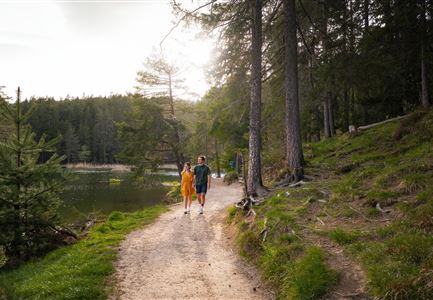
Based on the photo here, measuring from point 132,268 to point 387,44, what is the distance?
13.8 meters

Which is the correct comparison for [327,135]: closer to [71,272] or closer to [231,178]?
[231,178]

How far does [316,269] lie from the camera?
552cm

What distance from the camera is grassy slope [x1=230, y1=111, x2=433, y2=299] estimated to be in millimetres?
4914

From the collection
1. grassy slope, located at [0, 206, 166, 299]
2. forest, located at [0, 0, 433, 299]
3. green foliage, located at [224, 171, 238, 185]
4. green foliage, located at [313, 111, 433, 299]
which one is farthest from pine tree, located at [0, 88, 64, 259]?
green foliage, located at [224, 171, 238, 185]

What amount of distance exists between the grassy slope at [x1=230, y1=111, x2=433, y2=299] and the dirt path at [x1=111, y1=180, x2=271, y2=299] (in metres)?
0.52

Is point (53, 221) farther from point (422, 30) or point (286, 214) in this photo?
point (422, 30)

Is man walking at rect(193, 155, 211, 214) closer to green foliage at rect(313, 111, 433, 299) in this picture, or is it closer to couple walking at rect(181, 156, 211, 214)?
couple walking at rect(181, 156, 211, 214)

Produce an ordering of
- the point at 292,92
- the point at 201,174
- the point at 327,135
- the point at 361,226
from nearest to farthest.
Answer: the point at 361,226
the point at 201,174
the point at 292,92
the point at 327,135

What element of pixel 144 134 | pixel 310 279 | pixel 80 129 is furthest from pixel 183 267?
pixel 80 129

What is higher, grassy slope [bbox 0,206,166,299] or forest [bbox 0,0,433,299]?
forest [bbox 0,0,433,299]

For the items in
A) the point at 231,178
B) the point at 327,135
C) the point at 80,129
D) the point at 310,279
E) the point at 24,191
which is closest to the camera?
the point at 310,279

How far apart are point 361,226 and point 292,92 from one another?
654 cm

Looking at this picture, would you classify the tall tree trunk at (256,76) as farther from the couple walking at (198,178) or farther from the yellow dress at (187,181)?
the yellow dress at (187,181)

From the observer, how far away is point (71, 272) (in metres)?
6.95
